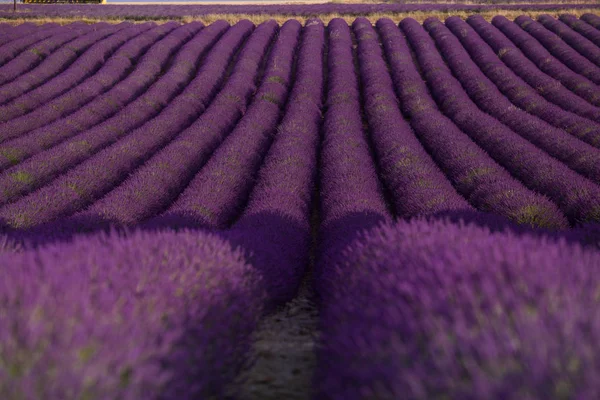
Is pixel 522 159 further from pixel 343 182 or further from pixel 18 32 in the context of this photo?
pixel 18 32

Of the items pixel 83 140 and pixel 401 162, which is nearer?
pixel 401 162

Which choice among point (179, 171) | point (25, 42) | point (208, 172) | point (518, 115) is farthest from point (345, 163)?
point (25, 42)

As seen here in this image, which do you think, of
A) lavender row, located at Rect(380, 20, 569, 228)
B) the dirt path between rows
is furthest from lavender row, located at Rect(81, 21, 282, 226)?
lavender row, located at Rect(380, 20, 569, 228)

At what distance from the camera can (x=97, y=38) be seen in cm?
1986

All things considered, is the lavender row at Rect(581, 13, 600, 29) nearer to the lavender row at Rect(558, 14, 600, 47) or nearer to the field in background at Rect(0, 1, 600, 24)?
the lavender row at Rect(558, 14, 600, 47)

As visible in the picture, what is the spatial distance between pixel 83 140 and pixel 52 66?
8097mm

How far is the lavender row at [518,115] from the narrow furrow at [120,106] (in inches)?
299

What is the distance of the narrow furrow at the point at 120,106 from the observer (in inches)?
352

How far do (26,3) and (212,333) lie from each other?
4375 cm

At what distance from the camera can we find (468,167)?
7.32 metres

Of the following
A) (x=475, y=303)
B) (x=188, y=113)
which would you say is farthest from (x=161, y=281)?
(x=188, y=113)

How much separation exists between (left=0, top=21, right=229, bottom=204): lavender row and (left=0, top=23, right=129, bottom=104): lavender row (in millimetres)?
2664

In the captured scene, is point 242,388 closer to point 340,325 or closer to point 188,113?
point 340,325

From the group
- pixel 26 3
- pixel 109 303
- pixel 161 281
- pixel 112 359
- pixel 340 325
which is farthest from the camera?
pixel 26 3
